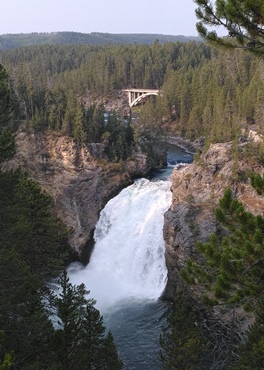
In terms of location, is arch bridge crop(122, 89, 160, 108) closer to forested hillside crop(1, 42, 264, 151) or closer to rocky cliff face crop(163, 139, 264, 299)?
forested hillside crop(1, 42, 264, 151)

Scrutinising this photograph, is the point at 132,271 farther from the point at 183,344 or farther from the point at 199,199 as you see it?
the point at 183,344

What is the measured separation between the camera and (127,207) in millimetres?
44281

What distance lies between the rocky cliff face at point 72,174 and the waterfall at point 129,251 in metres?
1.82

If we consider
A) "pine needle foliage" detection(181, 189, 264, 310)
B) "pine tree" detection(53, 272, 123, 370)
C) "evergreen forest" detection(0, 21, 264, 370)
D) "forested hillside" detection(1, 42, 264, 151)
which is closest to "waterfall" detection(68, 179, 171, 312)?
"evergreen forest" detection(0, 21, 264, 370)

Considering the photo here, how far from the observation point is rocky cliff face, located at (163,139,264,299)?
33.1 metres

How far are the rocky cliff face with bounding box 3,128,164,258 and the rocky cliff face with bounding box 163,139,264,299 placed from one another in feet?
31.9

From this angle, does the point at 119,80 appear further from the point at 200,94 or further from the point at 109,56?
the point at 200,94

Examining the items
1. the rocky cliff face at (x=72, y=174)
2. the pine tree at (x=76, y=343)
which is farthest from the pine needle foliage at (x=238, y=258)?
the rocky cliff face at (x=72, y=174)

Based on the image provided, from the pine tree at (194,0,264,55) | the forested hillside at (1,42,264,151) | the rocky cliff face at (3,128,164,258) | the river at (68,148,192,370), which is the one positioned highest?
the pine tree at (194,0,264,55)

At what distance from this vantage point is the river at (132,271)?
2820 cm

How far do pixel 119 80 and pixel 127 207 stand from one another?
88862 millimetres

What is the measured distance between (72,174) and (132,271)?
1566 cm

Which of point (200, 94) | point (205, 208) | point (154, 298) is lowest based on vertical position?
point (154, 298)

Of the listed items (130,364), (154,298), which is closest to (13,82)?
(154,298)
